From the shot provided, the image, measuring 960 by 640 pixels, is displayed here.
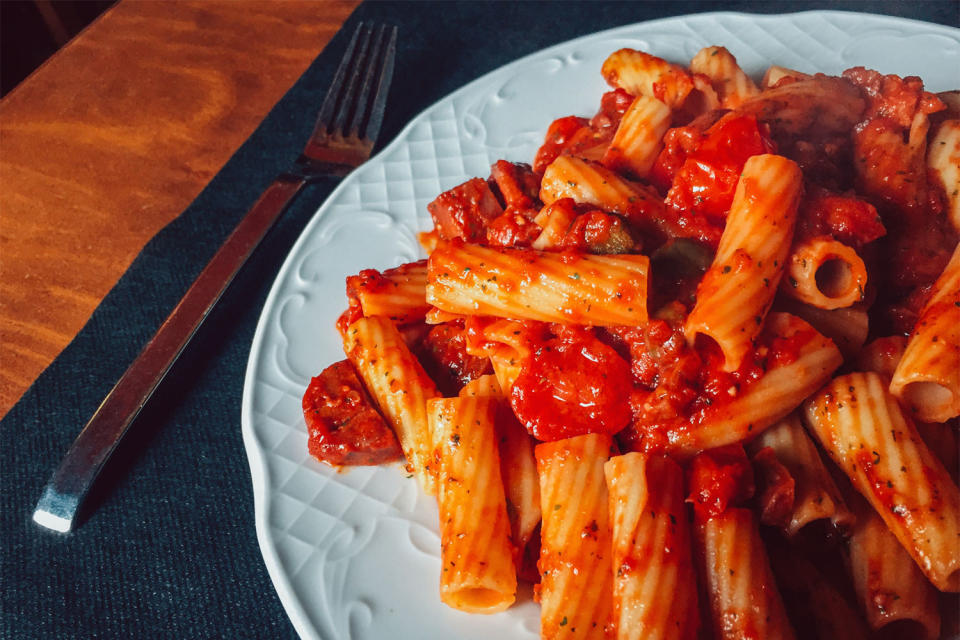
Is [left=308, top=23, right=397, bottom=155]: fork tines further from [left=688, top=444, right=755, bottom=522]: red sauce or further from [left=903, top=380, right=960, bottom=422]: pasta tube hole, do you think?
[left=903, top=380, right=960, bottom=422]: pasta tube hole

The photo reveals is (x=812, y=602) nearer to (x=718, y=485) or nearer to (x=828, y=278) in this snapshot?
(x=718, y=485)

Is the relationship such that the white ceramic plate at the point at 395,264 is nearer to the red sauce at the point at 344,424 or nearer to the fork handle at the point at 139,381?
the red sauce at the point at 344,424

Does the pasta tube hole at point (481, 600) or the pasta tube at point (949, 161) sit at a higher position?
the pasta tube at point (949, 161)

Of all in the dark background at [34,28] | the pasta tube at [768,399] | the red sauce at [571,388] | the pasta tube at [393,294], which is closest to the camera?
the pasta tube at [768,399]

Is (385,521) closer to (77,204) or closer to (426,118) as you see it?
(426,118)

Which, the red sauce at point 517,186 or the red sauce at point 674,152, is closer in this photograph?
the red sauce at point 674,152

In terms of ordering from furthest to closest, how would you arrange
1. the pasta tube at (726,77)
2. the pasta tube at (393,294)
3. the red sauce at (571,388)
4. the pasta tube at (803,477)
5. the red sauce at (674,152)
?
1. the pasta tube at (726,77)
2. the pasta tube at (393,294)
3. the red sauce at (674,152)
4. the red sauce at (571,388)
5. the pasta tube at (803,477)

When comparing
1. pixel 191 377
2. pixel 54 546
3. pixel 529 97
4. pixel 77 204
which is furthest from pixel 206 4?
pixel 54 546

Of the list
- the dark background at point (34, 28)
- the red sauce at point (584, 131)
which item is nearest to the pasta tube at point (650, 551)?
the red sauce at point (584, 131)

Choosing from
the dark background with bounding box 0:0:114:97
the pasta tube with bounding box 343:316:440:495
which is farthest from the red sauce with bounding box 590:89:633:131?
the dark background with bounding box 0:0:114:97

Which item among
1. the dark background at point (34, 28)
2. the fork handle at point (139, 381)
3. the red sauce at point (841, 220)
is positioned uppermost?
the red sauce at point (841, 220)
